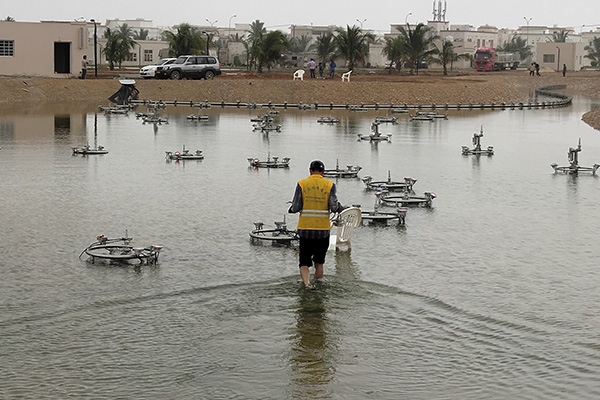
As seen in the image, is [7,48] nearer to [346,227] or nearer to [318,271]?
[346,227]

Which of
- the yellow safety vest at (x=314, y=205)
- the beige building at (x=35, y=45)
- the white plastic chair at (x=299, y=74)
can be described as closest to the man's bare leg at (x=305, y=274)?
the yellow safety vest at (x=314, y=205)

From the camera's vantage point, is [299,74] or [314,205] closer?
[314,205]

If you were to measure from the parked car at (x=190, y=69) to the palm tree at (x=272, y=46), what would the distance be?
31.9 ft

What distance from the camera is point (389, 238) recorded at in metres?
17.6

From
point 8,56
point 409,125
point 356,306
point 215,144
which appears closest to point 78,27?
point 8,56

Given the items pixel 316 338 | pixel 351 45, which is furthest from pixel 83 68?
pixel 316 338

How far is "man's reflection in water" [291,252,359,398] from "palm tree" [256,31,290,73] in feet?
203

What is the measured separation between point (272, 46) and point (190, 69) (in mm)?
11251

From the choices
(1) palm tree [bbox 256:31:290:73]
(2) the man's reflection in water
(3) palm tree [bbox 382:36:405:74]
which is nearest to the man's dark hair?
Answer: (2) the man's reflection in water

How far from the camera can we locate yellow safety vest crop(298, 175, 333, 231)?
520 inches

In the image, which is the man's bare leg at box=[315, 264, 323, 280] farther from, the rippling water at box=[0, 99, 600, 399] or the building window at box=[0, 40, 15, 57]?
the building window at box=[0, 40, 15, 57]

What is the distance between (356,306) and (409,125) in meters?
33.8

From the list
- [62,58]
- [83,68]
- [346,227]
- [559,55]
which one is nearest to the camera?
[346,227]

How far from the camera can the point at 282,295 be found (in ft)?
43.9
